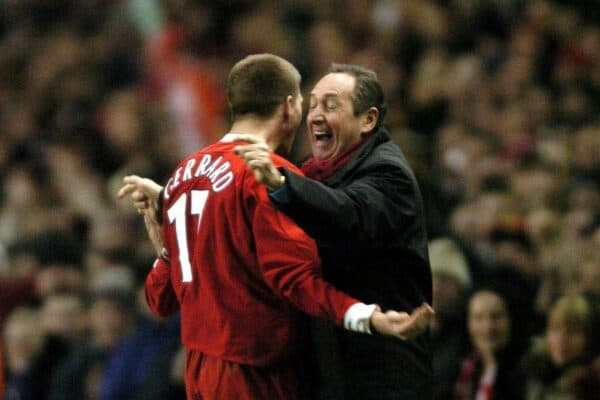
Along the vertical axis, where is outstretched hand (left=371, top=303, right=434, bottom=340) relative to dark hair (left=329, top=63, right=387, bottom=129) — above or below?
below

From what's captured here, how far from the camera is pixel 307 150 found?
9.93m

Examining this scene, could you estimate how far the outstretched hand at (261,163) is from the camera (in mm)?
4078

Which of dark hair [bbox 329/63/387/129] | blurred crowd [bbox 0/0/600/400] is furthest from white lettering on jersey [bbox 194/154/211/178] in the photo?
blurred crowd [bbox 0/0/600/400]

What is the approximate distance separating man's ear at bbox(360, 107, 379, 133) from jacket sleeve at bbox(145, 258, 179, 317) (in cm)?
89

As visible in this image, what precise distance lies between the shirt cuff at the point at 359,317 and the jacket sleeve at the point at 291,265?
2 cm

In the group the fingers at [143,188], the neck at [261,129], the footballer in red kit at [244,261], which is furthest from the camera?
the fingers at [143,188]

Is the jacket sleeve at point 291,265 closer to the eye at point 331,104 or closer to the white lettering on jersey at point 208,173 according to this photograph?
the white lettering on jersey at point 208,173

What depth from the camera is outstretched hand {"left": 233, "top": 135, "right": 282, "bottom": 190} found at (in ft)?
13.4

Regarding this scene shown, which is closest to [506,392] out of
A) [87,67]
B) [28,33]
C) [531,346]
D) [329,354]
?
[531,346]

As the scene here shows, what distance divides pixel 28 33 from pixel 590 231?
24.3 feet

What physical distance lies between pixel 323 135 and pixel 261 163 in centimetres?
70

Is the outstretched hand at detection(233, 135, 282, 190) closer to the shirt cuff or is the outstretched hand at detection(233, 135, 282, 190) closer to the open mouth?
the shirt cuff

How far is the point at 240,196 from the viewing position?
438 centimetres

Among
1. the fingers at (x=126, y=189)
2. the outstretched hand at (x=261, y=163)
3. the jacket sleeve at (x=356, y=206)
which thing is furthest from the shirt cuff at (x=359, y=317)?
the fingers at (x=126, y=189)
